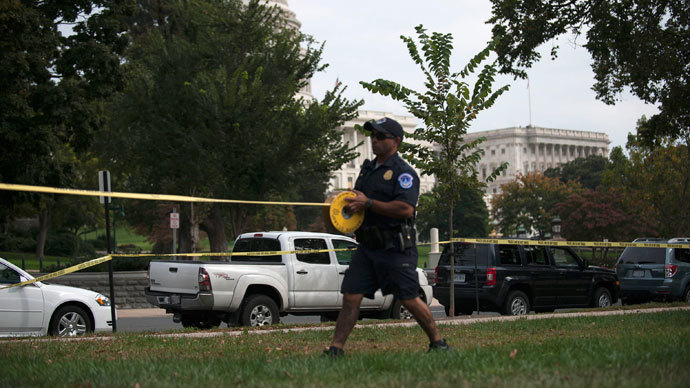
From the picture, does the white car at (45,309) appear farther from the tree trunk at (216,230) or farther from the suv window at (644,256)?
the tree trunk at (216,230)

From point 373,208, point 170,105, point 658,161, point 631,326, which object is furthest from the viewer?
point 658,161

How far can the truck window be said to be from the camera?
528 inches

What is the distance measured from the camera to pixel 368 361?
601cm

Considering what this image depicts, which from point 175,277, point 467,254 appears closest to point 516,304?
point 467,254

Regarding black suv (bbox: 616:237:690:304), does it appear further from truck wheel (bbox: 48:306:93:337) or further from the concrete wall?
the concrete wall

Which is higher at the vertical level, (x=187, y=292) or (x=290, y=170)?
(x=290, y=170)

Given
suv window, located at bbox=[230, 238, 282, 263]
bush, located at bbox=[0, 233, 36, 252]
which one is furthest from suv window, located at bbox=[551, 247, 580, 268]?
bush, located at bbox=[0, 233, 36, 252]

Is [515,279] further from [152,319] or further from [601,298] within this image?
[152,319]

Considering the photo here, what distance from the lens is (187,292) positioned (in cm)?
1216

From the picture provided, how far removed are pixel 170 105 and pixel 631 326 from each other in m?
20.4

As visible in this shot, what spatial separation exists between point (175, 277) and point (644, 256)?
38.1 feet

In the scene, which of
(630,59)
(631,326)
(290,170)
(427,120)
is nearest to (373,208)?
(631,326)

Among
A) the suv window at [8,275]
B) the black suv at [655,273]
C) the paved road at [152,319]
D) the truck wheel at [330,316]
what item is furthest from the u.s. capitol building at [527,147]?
the suv window at [8,275]

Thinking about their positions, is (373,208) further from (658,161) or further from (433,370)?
(658,161)
